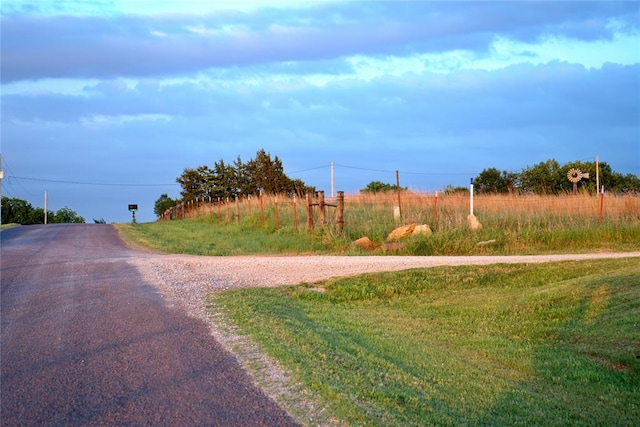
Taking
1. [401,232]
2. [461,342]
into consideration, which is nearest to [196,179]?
[401,232]

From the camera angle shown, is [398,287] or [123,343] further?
[398,287]

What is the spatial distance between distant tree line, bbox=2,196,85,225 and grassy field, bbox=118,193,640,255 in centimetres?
4798

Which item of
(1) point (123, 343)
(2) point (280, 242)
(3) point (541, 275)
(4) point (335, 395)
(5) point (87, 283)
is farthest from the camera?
(2) point (280, 242)

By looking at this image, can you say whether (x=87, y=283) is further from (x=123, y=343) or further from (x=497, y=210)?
(x=497, y=210)

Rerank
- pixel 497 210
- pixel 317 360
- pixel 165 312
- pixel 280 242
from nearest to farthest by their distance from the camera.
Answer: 1. pixel 317 360
2. pixel 165 312
3. pixel 280 242
4. pixel 497 210

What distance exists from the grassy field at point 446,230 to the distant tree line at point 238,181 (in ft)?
104

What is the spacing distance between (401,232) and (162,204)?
203 feet

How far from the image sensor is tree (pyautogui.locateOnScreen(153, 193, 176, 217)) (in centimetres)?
8112

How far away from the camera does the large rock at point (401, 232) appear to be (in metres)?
24.6

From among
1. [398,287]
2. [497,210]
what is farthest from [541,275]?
[497,210]

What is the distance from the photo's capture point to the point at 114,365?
7.14m

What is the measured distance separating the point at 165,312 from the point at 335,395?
16.4 feet

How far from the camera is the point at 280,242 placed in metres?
25.4

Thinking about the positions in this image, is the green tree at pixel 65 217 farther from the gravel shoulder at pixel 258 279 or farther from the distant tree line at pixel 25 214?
the gravel shoulder at pixel 258 279
